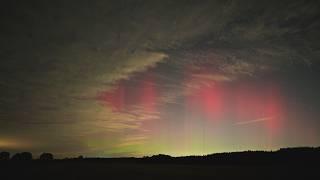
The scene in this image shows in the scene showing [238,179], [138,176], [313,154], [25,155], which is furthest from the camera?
[25,155]

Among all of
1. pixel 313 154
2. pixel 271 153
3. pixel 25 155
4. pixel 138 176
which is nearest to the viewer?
pixel 138 176

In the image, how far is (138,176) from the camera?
30.4 metres

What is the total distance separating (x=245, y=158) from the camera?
58750mm

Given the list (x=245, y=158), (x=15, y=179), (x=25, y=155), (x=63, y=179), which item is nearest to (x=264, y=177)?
(x=63, y=179)

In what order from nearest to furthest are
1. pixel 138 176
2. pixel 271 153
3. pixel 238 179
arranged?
pixel 238 179 < pixel 138 176 < pixel 271 153

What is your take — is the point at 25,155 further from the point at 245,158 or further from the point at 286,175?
the point at 286,175

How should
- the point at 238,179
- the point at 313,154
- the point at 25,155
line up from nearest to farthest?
the point at 238,179, the point at 313,154, the point at 25,155

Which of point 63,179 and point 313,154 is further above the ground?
point 313,154

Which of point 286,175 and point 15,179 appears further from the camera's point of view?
point 286,175

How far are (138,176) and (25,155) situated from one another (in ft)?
325

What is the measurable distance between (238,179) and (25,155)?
344ft

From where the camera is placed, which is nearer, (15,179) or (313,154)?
(15,179)

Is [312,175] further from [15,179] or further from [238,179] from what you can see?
[15,179]

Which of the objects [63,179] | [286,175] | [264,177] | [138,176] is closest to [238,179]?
[264,177]
